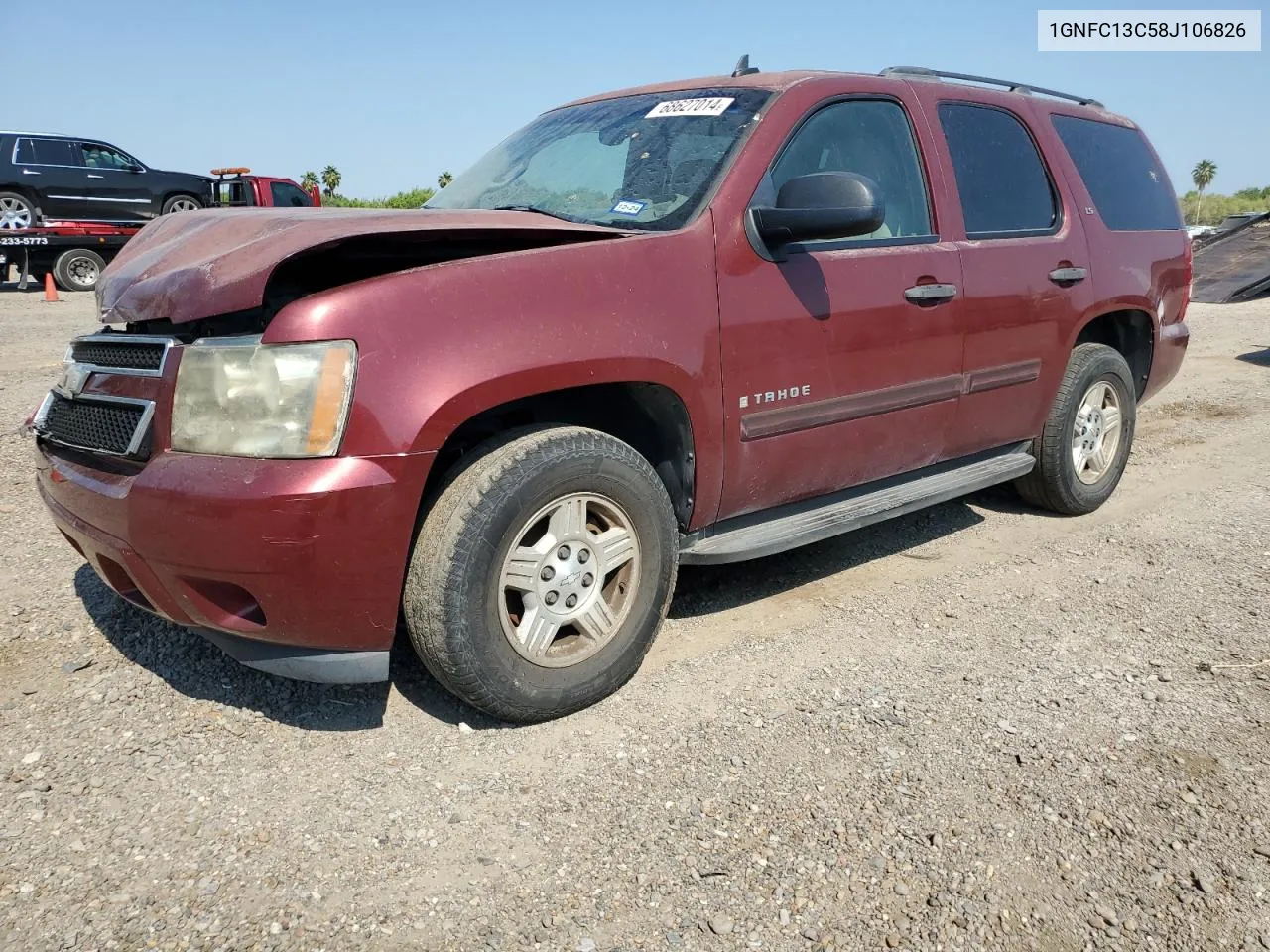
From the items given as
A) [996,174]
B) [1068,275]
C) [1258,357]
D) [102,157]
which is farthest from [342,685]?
[102,157]

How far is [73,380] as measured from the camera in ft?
9.46

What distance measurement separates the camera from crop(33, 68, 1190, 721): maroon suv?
2.41 m

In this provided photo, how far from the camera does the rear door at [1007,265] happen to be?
396 cm

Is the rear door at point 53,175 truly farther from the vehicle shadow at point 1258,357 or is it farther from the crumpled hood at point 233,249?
the vehicle shadow at point 1258,357

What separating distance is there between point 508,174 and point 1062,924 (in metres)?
3.08

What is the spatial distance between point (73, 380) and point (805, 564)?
109 inches

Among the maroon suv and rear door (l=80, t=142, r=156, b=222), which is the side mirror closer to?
the maroon suv

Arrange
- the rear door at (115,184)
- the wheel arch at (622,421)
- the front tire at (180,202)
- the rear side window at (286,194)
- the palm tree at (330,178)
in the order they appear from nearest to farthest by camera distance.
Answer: the wheel arch at (622,421), the rear door at (115,184), the front tire at (180,202), the rear side window at (286,194), the palm tree at (330,178)

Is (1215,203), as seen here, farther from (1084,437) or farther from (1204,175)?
(1084,437)

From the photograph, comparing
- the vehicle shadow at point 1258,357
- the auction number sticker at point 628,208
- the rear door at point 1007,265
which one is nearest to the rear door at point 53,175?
the auction number sticker at point 628,208

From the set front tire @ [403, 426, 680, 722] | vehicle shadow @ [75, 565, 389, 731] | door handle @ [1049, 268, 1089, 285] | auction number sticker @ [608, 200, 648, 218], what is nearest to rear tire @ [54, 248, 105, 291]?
vehicle shadow @ [75, 565, 389, 731]

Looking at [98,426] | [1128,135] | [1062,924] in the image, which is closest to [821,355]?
[1062,924]

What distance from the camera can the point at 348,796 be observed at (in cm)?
252

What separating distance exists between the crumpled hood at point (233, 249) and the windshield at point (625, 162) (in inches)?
11.7
